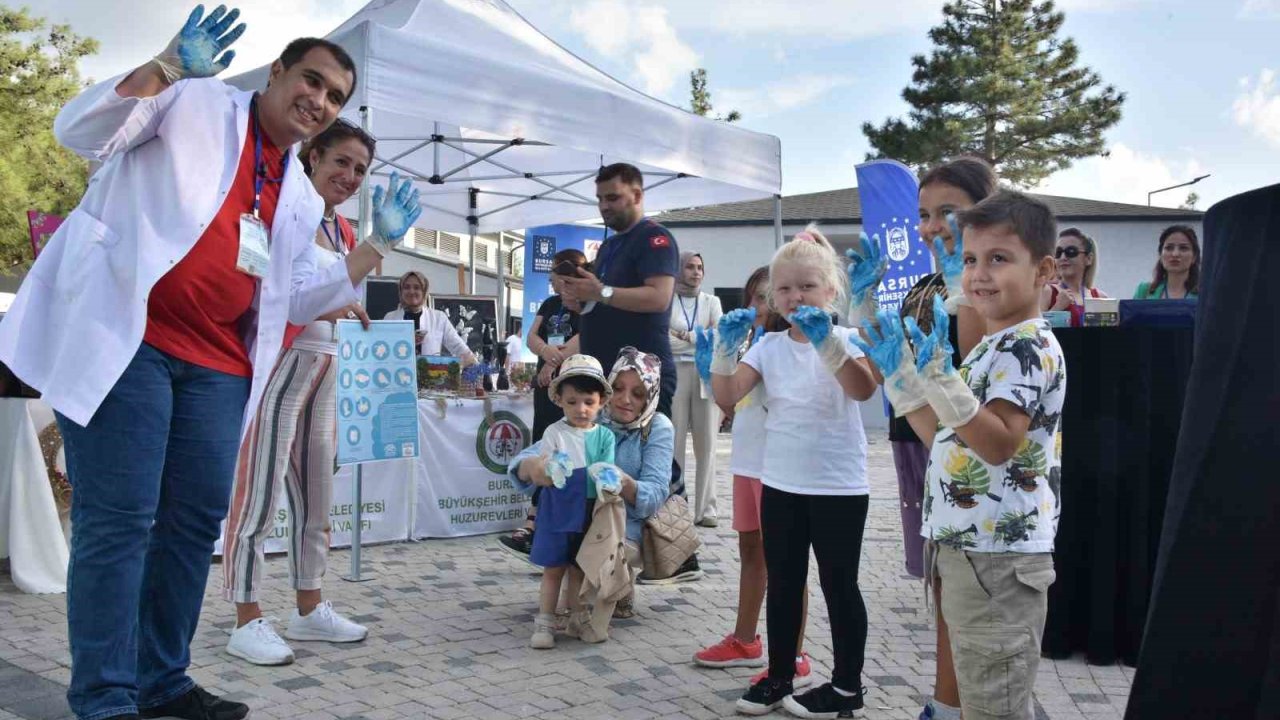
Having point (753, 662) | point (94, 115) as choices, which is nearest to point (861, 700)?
point (753, 662)

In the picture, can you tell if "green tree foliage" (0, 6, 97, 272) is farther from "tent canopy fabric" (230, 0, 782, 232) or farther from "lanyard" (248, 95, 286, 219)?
"lanyard" (248, 95, 286, 219)

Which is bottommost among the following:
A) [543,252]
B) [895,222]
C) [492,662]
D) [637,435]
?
[492,662]

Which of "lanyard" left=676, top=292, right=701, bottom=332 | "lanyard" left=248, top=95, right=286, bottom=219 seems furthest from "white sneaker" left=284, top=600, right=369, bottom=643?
"lanyard" left=676, top=292, right=701, bottom=332

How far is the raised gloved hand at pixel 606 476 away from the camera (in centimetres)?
445

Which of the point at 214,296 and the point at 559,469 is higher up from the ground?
the point at 214,296

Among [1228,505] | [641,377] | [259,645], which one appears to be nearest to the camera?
[1228,505]

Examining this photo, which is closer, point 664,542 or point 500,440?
point 664,542

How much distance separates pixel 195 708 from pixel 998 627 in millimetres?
2375

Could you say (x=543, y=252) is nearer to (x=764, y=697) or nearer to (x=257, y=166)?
(x=257, y=166)

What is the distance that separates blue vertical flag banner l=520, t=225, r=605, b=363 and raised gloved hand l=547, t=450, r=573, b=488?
774cm

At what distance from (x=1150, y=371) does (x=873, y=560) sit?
101 inches

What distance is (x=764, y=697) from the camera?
3.50 meters

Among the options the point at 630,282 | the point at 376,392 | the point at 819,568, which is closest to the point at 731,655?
the point at 819,568

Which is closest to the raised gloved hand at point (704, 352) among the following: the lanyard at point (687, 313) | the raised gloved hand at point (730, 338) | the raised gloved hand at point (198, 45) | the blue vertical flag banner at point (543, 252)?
the raised gloved hand at point (730, 338)
